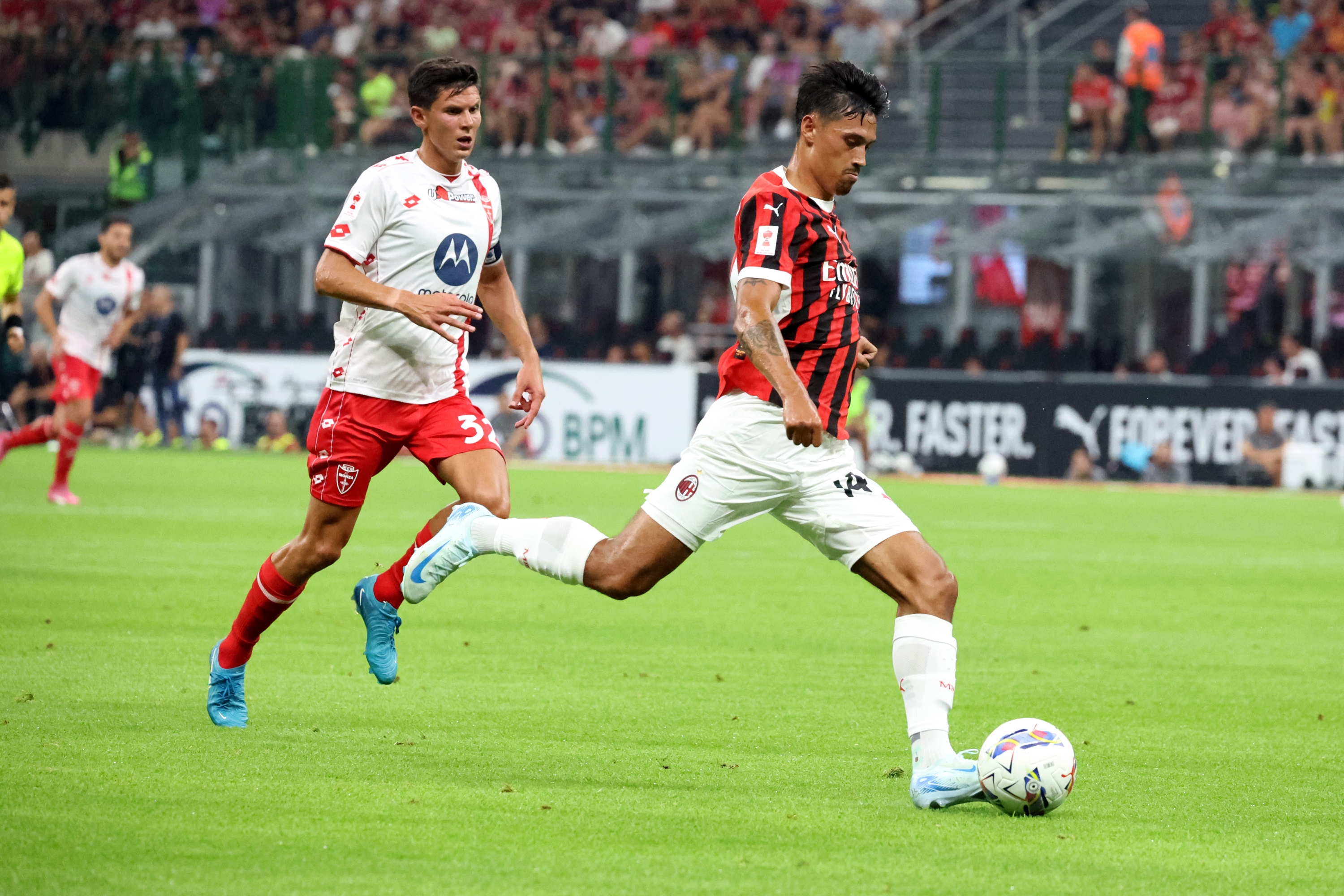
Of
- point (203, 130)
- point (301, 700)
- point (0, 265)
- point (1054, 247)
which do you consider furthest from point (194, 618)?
point (203, 130)

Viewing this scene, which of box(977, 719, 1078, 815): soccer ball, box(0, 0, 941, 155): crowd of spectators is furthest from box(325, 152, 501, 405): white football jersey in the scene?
box(0, 0, 941, 155): crowd of spectators

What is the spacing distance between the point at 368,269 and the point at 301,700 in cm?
178

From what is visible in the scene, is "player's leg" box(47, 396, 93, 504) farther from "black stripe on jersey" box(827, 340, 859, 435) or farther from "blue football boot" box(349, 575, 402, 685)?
"black stripe on jersey" box(827, 340, 859, 435)

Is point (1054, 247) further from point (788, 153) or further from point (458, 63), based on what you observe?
point (458, 63)

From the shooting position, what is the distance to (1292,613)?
1152 centimetres

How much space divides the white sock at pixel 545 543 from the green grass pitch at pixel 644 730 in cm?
68

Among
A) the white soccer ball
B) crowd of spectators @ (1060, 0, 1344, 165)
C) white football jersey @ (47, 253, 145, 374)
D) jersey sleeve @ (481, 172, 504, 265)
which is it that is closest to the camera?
jersey sleeve @ (481, 172, 504, 265)

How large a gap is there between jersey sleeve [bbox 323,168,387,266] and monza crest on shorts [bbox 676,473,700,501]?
1.61m

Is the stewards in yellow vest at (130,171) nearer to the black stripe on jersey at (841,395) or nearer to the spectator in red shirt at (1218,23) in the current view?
the spectator in red shirt at (1218,23)

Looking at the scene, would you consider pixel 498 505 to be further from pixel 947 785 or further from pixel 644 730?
pixel 947 785

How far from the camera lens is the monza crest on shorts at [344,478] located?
6.75 meters

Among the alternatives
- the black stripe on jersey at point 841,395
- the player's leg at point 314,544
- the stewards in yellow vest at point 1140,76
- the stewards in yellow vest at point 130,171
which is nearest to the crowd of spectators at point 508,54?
the stewards in yellow vest at point 130,171

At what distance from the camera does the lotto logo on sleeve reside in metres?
5.66

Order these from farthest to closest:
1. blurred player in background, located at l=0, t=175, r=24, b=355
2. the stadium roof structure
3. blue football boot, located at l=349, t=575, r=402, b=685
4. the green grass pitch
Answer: the stadium roof structure
blurred player in background, located at l=0, t=175, r=24, b=355
blue football boot, located at l=349, t=575, r=402, b=685
the green grass pitch
